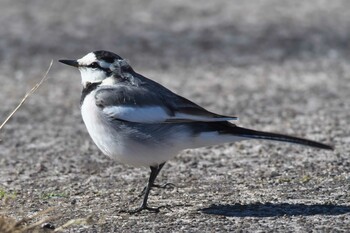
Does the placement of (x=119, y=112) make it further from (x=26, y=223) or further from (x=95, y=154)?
(x=95, y=154)

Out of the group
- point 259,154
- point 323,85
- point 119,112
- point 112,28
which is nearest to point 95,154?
point 259,154

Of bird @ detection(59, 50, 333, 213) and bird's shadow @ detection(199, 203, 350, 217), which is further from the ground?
bird @ detection(59, 50, 333, 213)

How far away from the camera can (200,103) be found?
10.3 m

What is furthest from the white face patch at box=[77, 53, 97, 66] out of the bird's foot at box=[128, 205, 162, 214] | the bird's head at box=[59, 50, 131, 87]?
the bird's foot at box=[128, 205, 162, 214]

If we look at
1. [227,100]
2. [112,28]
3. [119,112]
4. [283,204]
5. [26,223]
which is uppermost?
[112,28]

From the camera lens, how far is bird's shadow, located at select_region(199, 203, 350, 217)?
232 inches

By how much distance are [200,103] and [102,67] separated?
3939mm

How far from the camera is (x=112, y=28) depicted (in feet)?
43.9

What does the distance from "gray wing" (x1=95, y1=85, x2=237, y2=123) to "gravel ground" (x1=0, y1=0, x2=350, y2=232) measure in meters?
0.69

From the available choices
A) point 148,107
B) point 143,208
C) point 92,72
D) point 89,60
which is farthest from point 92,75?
point 143,208

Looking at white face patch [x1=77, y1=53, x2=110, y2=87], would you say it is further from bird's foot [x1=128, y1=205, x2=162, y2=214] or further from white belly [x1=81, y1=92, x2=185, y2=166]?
bird's foot [x1=128, y1=205, x2=162, y2=214]

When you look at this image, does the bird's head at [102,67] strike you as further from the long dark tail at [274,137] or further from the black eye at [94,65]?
the long dark tail at [274,137]

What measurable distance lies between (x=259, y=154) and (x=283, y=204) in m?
1.77

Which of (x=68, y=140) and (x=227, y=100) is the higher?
(x=227, y=100)
